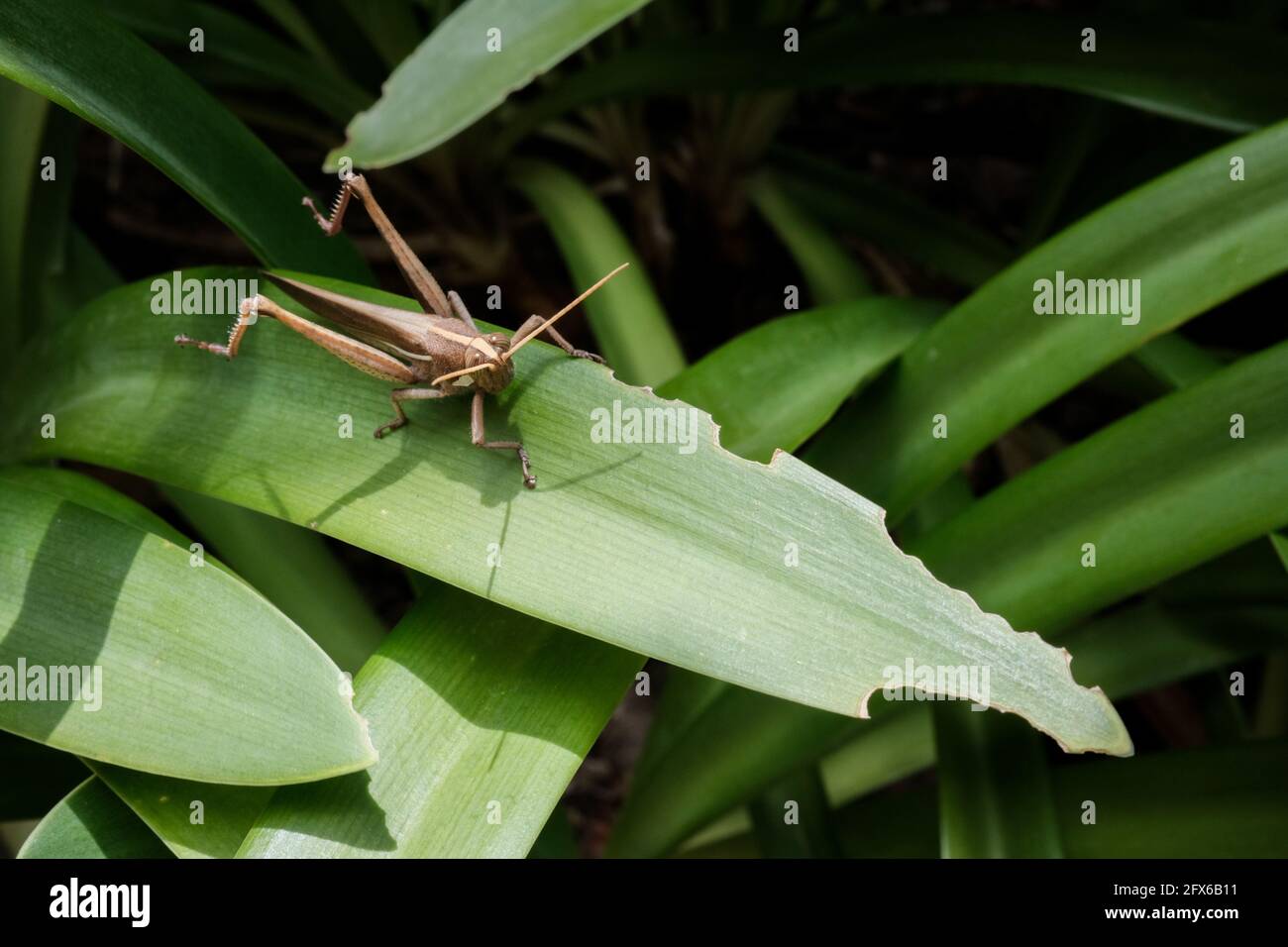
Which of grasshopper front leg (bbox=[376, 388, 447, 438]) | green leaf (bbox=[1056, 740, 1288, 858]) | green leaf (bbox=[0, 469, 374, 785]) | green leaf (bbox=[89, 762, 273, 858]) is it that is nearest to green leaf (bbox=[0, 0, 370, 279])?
grasshopper front leg (bbox=[376, 388, 447, 438])

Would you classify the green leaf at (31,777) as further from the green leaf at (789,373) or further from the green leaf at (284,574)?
the green leaf at (789,373)

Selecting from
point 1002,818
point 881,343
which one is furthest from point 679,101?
point 1002,818

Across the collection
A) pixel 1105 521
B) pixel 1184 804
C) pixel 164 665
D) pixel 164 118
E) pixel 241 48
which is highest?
pixel 241 48

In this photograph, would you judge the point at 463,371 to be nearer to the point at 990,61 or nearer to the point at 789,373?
the point at 789,373

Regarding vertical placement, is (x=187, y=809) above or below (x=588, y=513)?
below

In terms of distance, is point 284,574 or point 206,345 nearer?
point 206,345

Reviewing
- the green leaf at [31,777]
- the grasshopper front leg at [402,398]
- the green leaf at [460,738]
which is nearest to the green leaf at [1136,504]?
the green leaf at [460,738]

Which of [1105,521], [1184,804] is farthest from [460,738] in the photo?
[1184,804]

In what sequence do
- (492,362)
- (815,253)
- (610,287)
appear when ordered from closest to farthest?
(492,362) → (610,287) → (815,253)
